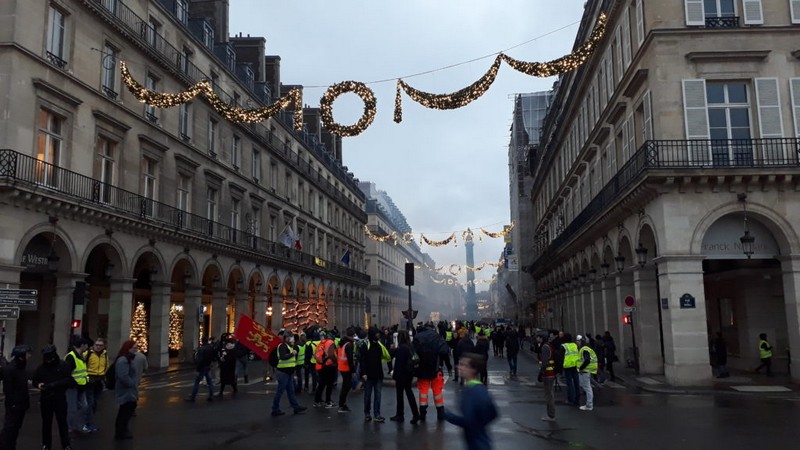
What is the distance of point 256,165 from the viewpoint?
42625 millimetres

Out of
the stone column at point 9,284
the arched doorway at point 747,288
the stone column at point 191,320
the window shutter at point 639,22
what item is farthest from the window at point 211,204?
the arched doorway at point 747,288

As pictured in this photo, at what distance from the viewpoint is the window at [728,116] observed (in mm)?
20078

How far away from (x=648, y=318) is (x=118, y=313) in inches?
793

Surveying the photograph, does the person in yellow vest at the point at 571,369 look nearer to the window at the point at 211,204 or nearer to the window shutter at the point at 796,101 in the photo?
the window shutter at the point at 796,101

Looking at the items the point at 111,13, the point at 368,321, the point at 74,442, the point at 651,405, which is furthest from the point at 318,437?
the point at 368,321

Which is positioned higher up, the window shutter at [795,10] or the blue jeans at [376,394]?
the window shutter at [795,10]

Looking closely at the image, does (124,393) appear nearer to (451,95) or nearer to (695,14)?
(451,95)

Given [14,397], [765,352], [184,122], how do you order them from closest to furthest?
[14,397]
[765,352]
[184,122]

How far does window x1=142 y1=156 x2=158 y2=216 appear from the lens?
93.0ft

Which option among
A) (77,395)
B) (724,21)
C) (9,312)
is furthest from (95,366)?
(724,21)

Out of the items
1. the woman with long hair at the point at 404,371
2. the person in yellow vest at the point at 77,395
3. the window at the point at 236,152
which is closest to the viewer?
the person in yellow vest at the point at 77,395

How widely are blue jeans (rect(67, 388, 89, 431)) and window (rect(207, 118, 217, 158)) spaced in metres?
24.5

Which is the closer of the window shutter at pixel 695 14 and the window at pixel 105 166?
the window shutter at pixel 695 14

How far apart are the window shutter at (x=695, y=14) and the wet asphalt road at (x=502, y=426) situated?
11.3 meters
